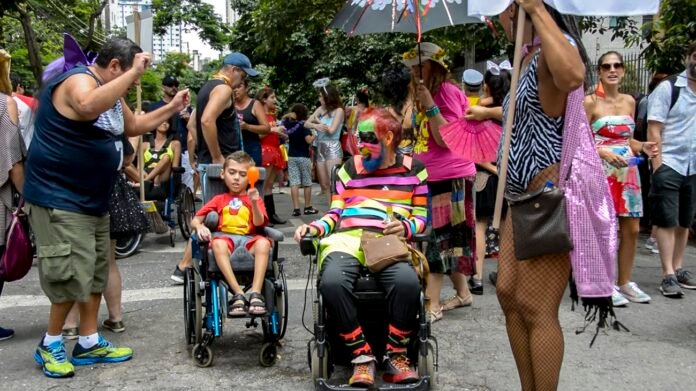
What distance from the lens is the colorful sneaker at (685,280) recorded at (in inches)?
259

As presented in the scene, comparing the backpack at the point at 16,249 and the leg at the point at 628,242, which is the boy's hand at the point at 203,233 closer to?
the backpack at the point at 16,249

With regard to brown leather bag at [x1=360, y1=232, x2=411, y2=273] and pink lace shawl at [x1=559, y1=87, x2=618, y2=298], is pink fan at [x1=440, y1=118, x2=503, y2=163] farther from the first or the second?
pink lace shawl at [x1=559, y1=87, x2=618, y2=298]

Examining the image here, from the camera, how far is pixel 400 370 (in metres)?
4.04

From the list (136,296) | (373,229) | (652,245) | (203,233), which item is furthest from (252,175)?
(652,245)

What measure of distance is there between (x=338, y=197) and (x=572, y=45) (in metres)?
2.13

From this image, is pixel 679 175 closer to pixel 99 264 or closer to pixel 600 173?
pixel 600 173

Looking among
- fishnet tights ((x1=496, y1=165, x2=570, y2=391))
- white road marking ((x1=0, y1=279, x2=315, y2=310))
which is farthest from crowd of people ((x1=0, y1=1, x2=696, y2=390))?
white road marking ((x1=0, y1=279, x2=315, y2=310))

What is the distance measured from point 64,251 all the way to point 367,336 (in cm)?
179

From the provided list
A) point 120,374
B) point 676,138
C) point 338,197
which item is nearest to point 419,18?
point 338,197

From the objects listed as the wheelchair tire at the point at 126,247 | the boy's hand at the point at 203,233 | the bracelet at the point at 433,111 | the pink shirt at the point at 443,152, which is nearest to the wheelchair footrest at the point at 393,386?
the boy's hand at the point at 203,233

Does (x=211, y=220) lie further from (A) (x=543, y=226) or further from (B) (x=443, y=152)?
(A) (x=543, y=226)

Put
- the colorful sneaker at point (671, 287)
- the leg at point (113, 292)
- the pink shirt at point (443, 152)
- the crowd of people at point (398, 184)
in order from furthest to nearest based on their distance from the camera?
the colorful sneaker at point (671, 287)
the pink shirt at point (443, 152)
the leg at point (113, 292)
the crowd of people at point (398, 184)

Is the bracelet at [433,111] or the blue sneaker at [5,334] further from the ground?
the bracelet at [433,111]

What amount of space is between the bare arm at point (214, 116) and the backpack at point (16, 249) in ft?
4.88
